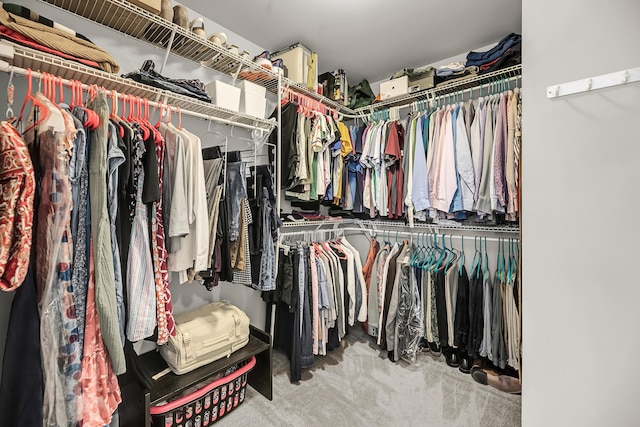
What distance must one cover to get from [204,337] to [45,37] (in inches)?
60.1

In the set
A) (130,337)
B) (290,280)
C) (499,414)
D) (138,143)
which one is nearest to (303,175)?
(290,280)

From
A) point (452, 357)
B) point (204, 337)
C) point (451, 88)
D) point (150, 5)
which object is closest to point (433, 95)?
point (451, 88)

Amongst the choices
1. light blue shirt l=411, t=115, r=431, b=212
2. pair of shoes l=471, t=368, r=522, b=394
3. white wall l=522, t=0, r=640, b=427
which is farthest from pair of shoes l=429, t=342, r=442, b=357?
white wall l=522, t=0, r=640, b=427

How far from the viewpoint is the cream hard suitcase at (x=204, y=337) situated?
A: 148 cm

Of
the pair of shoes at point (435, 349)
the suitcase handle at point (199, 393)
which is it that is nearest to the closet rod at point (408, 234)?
the pair of shoes at point (435, 349)

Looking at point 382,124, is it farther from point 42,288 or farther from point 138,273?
point 42,288

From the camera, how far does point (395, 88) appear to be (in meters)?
2.49

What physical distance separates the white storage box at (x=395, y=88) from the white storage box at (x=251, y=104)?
49.3 inches

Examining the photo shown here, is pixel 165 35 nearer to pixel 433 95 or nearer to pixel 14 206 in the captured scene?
pixel 14 206

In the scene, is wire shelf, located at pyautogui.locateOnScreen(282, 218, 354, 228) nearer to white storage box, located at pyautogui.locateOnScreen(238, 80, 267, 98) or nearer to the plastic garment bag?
the plastic garment bag

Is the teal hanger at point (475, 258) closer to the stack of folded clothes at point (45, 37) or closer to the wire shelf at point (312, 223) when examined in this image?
the wire shelf at point (312, 223)

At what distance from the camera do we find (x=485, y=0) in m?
1.81

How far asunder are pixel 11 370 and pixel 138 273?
41cm

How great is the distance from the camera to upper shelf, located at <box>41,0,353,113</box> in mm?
1391
